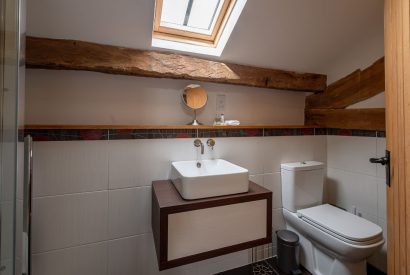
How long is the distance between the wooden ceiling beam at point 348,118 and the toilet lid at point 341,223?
2.51 feet

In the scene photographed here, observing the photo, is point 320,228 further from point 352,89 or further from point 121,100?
point 121,100

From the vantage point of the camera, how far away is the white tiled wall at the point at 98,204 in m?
1.31

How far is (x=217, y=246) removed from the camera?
4.00 feet

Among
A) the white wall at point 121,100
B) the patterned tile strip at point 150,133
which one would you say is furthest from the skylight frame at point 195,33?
the patterned tile strip at point 150,133

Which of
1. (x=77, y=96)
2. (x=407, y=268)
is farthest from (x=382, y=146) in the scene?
(x=77, y=96)

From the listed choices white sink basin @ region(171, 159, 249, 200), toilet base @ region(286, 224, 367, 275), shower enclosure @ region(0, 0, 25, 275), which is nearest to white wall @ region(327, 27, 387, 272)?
toilet base @ region(286, 224, 367, 275)

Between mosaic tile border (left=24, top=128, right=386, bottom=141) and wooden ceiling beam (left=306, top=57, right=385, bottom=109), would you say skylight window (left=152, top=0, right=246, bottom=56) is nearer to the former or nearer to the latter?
mosaic tile border (left=24, top=128, right=386, bottom=141)

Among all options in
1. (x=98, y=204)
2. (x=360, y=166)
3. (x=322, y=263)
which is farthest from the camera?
(x=360, y=166)

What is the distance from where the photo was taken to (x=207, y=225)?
1189mm

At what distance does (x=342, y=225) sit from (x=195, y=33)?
72.0 inches

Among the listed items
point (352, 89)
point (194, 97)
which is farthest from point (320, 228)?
point (194, 97)

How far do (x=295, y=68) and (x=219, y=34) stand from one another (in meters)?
0.82

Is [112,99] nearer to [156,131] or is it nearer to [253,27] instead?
[156,131]

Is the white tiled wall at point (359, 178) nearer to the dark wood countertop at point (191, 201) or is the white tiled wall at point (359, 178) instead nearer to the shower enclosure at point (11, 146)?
the dark wood countertop at point (191, 201)
